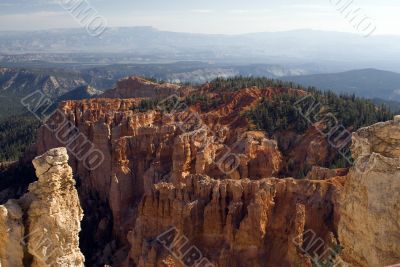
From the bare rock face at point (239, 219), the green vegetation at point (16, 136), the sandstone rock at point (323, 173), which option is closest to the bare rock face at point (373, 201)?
the bare rock face at point (239, 219)

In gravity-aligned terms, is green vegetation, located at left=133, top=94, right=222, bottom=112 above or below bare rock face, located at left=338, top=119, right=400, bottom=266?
below

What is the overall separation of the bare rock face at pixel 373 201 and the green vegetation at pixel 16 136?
63.3m

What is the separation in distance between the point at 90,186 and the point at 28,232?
34307mm

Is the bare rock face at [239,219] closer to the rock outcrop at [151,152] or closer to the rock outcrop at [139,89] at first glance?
the rock outcrop at [151,152]

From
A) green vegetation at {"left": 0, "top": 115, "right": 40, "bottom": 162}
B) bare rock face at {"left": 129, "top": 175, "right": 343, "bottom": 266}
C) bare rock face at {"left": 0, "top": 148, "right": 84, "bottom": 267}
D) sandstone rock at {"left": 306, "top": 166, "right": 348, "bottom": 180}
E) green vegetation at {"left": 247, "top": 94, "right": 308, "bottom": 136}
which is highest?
bare rock face at {"left": 0, "top": 148, "right": 84, "bottom": 267}

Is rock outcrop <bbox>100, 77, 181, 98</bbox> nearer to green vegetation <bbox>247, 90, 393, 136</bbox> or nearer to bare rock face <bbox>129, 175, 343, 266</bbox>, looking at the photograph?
green vegetation <bbox>247, 90, 393, 136</bbox>

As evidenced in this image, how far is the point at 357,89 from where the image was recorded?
193625 millimetres

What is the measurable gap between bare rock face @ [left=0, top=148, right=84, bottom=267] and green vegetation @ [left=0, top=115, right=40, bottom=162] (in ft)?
197

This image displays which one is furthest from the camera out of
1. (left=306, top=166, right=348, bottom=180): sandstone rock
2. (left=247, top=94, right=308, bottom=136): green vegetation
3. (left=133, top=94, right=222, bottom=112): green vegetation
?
(left=133, top=94, right=222, bottom=112): green vegetation

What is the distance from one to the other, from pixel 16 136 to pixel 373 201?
78.0m

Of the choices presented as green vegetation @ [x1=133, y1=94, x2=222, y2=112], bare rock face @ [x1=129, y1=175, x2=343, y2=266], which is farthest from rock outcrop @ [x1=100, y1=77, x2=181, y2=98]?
bare rock face @ [x1=129, y1=175, x2=343, y2=266]

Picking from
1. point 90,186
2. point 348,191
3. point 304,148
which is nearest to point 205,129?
point 304,148

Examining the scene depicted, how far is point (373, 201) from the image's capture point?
33.1 feet

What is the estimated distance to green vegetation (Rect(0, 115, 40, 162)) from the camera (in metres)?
70.2
